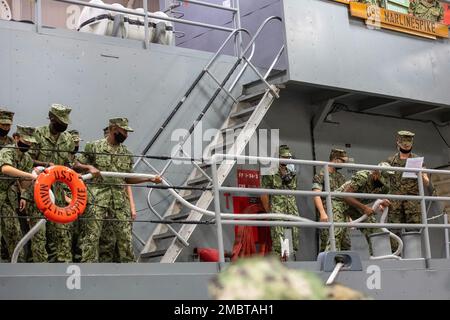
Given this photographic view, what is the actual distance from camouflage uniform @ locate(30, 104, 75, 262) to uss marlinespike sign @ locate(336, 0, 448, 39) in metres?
5.10

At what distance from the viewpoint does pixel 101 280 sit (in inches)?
201

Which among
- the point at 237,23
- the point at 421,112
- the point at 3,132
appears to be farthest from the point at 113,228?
the point at 421,112

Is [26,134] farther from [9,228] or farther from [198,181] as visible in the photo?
[198,181]

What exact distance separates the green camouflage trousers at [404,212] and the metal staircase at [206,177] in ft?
6.64

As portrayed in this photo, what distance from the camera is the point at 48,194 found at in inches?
210

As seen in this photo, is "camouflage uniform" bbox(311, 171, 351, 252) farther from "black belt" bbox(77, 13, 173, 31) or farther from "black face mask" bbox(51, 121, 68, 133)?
"black face mask" bbox(51, 121, 68, 133)

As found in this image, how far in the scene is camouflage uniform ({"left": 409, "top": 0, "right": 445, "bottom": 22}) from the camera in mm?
11296

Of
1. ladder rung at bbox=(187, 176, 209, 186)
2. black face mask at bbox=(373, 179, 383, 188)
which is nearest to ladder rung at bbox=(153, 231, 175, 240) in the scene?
ladder rung at bbox=(187, 176, 209, 186)

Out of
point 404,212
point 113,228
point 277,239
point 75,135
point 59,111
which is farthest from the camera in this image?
point 277,239

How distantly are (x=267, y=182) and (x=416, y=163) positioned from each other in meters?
2.28

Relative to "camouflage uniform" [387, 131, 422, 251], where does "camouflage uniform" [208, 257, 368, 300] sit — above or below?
below

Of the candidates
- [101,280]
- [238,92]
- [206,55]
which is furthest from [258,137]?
[101,280]

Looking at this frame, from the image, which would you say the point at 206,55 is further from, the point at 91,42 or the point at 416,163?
the point at 416,163

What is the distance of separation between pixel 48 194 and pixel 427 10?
318 inches
